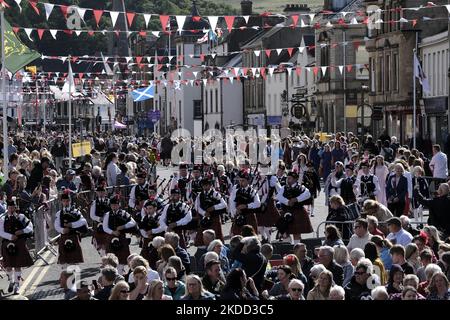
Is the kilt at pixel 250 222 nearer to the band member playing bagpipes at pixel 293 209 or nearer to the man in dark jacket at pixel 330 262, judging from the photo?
the band member playing bagpipes at pixel 293 209

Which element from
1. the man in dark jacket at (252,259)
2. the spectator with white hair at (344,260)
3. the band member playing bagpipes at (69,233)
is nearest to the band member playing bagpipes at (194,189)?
the band member playing bagpipes at (69,233)

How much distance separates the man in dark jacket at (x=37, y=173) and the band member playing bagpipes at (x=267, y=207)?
6011 millimetres

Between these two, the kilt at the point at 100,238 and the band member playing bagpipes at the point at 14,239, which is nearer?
the band member playing bagpipes at the point at 14,239

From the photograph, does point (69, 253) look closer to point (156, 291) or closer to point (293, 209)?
point (293, 209)

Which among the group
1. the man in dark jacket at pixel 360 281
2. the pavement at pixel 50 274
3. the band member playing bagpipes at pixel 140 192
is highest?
the band member playing bagpipes at pixel 140 192

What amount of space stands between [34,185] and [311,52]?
52922mm

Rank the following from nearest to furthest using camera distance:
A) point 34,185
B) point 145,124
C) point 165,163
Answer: point 34,185 → point 165,163 → point 145,124

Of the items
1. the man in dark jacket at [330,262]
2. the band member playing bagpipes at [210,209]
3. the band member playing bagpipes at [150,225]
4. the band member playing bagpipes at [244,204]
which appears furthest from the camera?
the band member playing bagpipes at [244,204]

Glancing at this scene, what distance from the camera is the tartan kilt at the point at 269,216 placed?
2769cm

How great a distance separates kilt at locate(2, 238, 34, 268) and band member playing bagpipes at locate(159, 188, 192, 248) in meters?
2.34

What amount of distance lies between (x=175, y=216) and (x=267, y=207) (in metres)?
4.81
